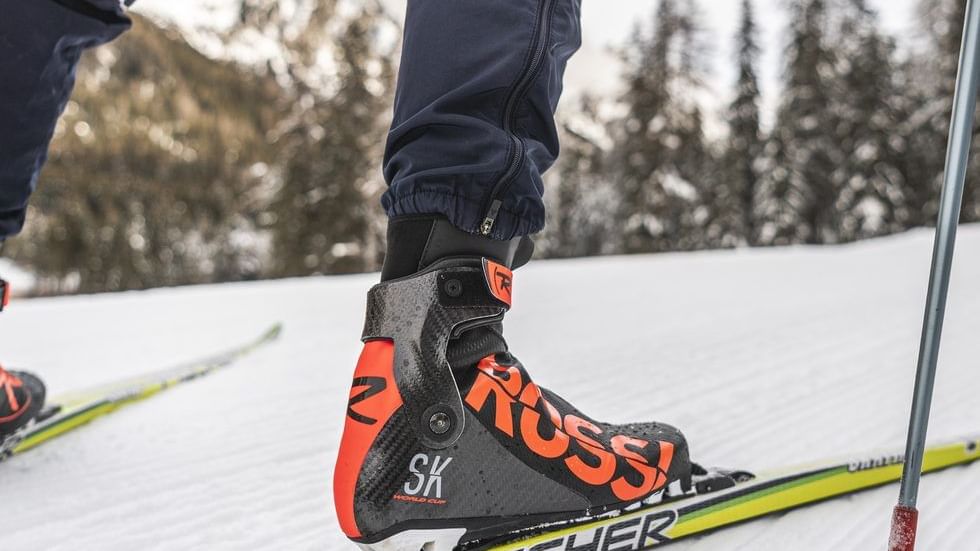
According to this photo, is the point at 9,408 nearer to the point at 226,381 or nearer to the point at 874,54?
the point at 226,381

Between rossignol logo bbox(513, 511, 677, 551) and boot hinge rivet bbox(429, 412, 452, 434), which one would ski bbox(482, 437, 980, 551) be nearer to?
rossignol logo bbox(513, 511, 677, 551)

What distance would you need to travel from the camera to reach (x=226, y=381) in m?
1.41

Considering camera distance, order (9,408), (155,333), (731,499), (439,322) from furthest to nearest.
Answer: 1. (155,333)
2. (9,408)
3. (731,499)
4. (439,322)

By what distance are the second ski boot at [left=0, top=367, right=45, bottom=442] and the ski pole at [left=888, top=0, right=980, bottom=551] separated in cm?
101

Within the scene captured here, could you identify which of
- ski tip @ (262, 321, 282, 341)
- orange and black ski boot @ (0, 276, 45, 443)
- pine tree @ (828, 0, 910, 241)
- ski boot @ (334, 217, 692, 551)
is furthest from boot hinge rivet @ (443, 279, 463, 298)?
pine tree @ (828, 0, 910, 241)

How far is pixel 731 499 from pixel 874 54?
1657 cm

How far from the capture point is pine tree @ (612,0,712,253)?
13.1 metres

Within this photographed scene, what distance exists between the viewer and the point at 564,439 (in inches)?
23.9

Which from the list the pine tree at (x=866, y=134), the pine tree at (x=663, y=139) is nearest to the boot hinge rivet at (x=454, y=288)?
the pine tree at (x=663, y=139)

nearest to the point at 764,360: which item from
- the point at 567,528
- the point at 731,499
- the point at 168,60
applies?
the point at 731,499

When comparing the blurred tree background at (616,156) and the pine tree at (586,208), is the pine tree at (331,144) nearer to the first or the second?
the blurred tree background at (616,156)

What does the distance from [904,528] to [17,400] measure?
1030 millimetres

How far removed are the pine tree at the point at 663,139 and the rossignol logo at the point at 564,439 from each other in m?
12.8

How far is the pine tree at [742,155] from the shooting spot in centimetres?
1371
